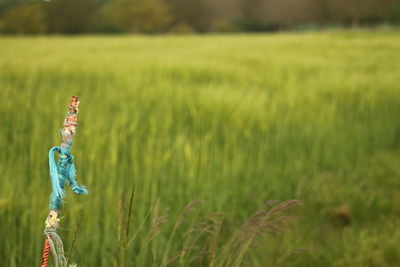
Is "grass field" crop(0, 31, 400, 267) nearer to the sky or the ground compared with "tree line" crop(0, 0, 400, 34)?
nearer to the ground

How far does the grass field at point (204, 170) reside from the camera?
3.34 feet

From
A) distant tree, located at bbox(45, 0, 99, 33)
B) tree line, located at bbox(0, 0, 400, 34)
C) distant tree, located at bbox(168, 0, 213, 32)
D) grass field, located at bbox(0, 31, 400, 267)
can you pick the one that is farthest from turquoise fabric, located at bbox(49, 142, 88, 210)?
distant tree, located at bbox(168, 0, 213, 32)

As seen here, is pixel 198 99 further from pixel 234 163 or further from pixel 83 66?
pixel 83 66

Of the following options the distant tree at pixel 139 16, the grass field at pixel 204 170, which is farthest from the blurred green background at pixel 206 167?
the distant tree at pixel 139 16

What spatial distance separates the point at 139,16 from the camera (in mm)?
37531

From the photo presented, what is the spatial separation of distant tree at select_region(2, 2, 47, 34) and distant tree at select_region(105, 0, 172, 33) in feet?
27.0

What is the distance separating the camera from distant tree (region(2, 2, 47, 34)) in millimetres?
30516

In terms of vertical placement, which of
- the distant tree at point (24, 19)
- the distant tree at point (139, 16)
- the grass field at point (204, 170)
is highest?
the distant tree at point (139, 16)

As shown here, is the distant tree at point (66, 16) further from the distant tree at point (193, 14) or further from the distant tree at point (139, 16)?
the distant tree at point (193, 14)

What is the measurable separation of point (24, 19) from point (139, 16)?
11.7m

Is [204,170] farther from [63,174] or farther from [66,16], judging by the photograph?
[66,16]

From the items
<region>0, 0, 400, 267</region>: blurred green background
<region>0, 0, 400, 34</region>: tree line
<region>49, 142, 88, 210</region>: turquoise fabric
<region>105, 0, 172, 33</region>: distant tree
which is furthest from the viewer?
<region>105, 0, 172, 33</region>: distant tree

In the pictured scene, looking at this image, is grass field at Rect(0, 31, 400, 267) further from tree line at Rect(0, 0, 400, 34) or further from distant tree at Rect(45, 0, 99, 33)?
distant tree at Rect(45, 0, 99, 33)

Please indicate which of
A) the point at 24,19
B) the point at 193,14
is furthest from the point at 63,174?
the point at 193,14
